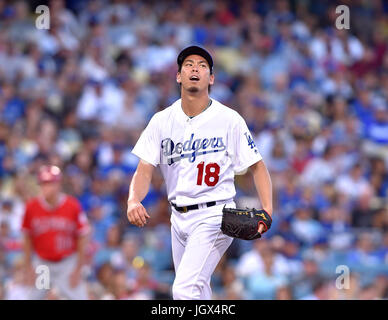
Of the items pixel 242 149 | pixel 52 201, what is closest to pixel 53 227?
pixel 52 201

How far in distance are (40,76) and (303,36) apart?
4837 mm

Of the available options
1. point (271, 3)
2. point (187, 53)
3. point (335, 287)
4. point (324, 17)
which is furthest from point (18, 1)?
point (187, 53)

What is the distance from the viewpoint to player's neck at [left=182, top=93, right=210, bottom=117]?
17.3 feet

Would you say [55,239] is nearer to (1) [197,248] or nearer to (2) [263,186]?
(1) [197,248]

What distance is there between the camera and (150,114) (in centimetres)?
1152

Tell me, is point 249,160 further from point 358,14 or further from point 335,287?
point 358,14

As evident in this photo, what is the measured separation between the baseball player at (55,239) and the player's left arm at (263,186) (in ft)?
10.00

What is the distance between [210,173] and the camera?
202 inches

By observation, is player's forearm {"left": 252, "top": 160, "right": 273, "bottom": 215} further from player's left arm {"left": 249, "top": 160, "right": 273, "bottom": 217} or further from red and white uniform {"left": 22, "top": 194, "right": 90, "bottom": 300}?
red and white uniform {"left": 22, "top": 194, "right": 90, "bottom": 300}

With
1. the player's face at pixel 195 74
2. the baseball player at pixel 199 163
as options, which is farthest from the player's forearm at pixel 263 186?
the player's face at pixel 195 74

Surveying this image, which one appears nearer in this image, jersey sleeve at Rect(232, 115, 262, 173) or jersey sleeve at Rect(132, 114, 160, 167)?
jersey sleeve at Rect(232, 115, 262, 173)

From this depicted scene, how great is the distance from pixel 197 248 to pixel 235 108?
680 centimetres

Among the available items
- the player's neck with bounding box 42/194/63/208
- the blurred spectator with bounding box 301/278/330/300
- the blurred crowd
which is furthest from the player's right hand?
the blurred spectator with bounding box 301/278/330/300

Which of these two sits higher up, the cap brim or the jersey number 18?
the cap brim
